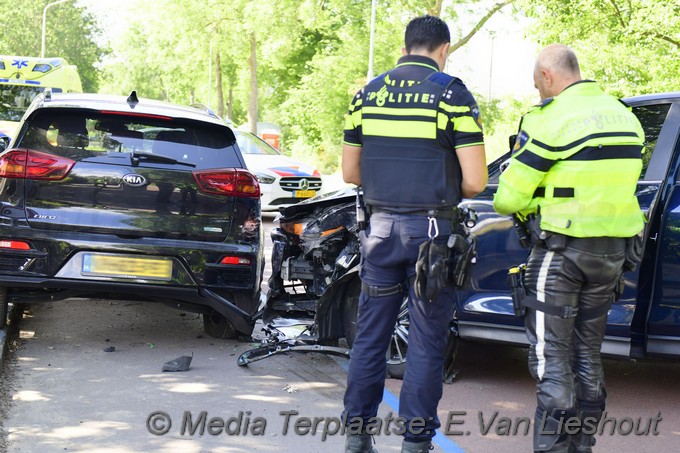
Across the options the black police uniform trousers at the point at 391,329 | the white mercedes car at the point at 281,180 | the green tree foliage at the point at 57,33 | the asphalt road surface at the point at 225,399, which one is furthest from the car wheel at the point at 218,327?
the green tree foliage at the point at 57,33

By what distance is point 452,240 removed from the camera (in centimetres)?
388

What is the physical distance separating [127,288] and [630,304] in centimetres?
308

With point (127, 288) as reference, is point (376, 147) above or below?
above

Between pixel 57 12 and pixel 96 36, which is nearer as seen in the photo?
pixel 57 12

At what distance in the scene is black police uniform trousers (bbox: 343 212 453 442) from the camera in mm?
3938

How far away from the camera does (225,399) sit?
518 centimetres

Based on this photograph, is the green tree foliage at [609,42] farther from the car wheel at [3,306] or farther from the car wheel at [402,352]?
the car wheel at [3,306]

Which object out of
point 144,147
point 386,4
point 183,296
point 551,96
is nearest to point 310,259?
point 183,296

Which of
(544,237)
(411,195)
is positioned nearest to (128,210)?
(411,195)

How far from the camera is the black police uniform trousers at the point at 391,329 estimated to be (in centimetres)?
394

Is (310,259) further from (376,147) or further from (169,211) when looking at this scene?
(376,147)

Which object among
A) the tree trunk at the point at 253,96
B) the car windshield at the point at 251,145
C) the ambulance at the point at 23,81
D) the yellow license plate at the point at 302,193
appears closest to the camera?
the yellow license plate at the point at 302,193

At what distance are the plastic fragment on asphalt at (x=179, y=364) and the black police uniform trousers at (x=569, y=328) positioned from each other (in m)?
2.56

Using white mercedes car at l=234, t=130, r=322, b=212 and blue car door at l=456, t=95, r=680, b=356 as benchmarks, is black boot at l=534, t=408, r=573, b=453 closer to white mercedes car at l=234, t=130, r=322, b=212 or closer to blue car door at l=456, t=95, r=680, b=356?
blue car door at l=456, t=95, r=680, b=356
